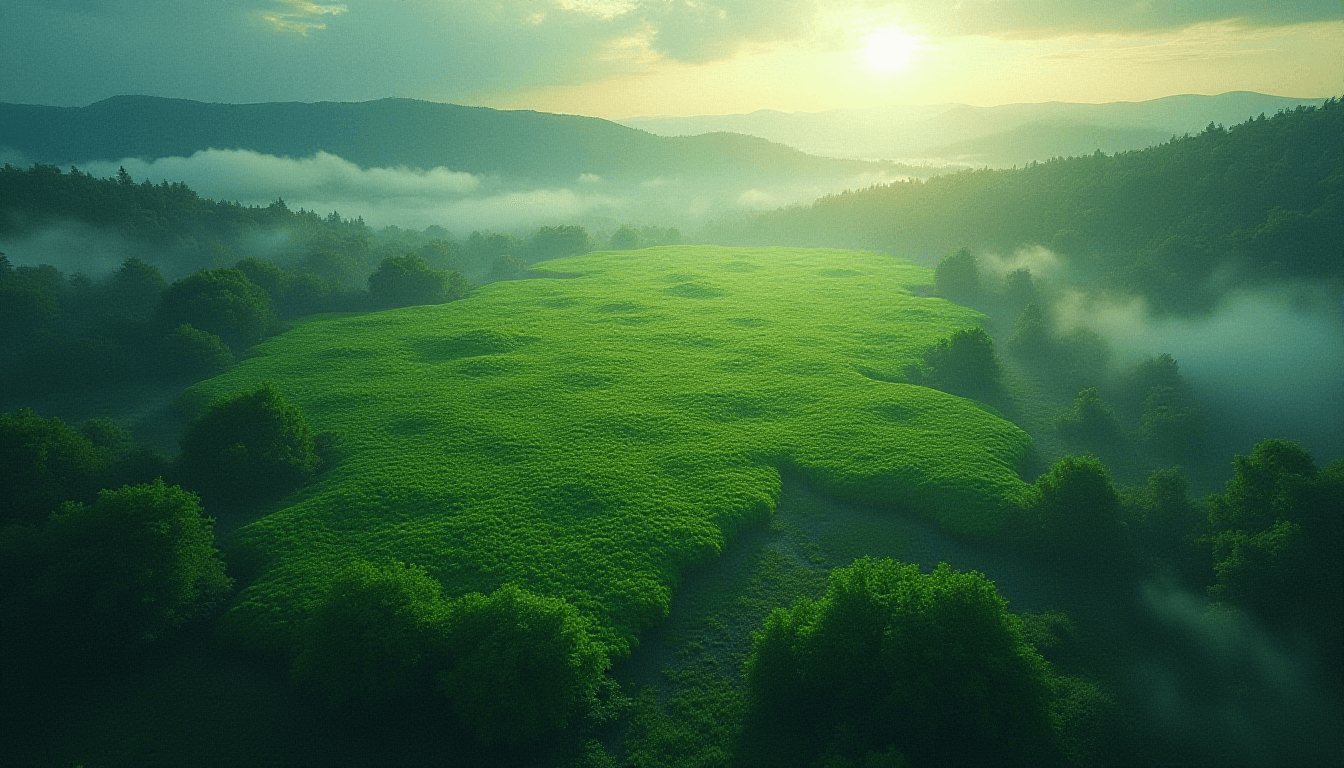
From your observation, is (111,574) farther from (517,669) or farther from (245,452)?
(517,669)

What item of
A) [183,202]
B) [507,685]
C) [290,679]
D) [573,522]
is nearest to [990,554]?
[573,522]

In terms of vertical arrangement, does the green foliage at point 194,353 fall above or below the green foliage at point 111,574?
above

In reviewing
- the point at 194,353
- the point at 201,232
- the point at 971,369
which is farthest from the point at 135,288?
the point at 971,369

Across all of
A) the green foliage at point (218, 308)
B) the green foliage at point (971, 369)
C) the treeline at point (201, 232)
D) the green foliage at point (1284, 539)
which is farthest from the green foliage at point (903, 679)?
the treeline at point (201, 232)

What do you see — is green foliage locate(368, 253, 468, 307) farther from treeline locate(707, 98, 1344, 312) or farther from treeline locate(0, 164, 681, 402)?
treeline locate(707, 98, 1344, 312)

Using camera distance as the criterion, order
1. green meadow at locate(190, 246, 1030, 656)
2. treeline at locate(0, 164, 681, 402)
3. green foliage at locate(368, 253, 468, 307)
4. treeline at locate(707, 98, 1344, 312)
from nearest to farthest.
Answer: green meadow at locate(190, 246, 1030, 656)
treeline at locate(0, 164, 681, 402)
treeline at locate(707, 98, 1344, 312)
green foliage at locate(368, 253, 468, 307)

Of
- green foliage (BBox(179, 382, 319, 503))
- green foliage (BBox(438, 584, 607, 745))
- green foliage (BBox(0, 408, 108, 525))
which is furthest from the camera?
green foliage (BBox(179, 382, 319, 503))

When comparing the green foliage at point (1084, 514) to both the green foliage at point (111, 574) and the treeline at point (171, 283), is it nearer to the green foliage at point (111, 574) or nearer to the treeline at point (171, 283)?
the green foliage at point (111, 574)

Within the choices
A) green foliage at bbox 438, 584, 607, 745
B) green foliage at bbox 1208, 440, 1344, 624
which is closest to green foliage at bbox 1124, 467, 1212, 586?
green foliage at bbox 1208, 440, 1344, 624
